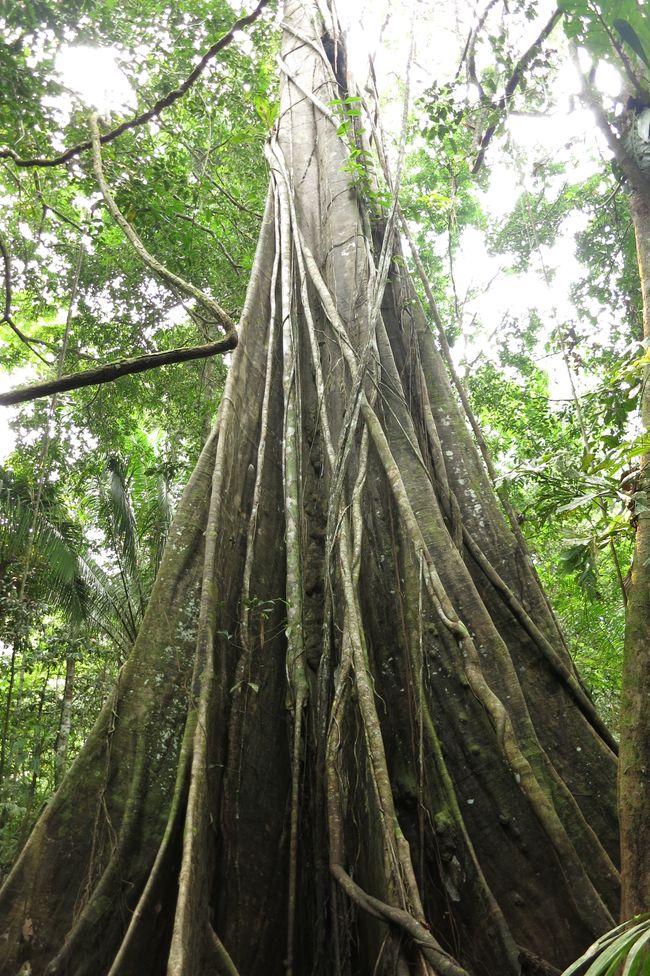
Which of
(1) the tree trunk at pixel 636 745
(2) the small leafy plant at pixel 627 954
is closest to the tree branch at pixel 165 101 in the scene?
(1) the tree trunk at pixel 636 745

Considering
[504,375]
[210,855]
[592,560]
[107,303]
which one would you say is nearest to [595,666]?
[504,375]

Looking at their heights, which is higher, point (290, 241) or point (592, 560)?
point (290, 241)

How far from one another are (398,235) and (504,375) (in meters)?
3.77

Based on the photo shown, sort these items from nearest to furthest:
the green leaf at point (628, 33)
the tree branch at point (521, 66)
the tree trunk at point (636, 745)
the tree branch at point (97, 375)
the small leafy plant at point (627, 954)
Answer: the small leafy plant at point (627, 954), the tree trunk at point (636, 745), the tree branch at point (97, 375), the green leaf at point (628, 33), the tree branch at point (521, 66)

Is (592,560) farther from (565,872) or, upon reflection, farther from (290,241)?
(290,241)

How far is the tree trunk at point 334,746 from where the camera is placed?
66.5 inches

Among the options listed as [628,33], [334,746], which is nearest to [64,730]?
[334,746]

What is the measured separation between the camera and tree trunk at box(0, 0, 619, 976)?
1.69 metres

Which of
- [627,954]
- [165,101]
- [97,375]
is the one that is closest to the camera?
[627,954]

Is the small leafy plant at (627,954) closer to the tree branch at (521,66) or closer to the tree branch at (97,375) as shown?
the tree branch at (97,375)

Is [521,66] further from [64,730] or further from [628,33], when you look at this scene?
[64,730]

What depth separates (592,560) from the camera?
7.54 feet

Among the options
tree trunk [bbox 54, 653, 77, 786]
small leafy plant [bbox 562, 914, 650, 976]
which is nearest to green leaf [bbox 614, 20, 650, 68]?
small leafy plant [bbox 562, 914, 650, 976]

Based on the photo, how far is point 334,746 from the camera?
5.89ft
